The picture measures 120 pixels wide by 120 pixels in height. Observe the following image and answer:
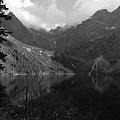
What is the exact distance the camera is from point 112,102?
9381cm

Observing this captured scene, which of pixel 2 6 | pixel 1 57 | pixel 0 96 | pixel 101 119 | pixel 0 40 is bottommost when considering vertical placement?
pixel 101 119

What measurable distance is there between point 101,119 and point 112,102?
3071 centimetres

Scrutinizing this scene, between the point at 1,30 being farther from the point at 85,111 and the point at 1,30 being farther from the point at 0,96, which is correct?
the point at 85,111

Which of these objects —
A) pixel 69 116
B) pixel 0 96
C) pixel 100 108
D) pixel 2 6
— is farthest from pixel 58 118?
pixel 2 6

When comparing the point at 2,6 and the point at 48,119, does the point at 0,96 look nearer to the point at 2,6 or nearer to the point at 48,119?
the point at 2,6

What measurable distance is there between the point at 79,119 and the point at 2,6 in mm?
46180

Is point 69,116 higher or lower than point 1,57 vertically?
lower

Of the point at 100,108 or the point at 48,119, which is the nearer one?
the point at 48,119

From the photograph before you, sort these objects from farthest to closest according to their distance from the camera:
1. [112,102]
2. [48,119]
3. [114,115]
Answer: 1. [112,102]
2. [114,115]
3. [48,119]

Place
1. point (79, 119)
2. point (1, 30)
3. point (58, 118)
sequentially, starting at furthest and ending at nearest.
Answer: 1. point (79, 119)
2. point (58, 118)
3. point (1, 30)

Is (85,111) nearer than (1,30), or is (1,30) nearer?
(1,30)

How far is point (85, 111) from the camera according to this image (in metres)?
73.8

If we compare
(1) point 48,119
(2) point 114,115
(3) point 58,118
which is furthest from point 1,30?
(2) point 114,115

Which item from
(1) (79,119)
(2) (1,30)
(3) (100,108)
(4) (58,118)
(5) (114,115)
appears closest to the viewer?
(2) (1,30)
